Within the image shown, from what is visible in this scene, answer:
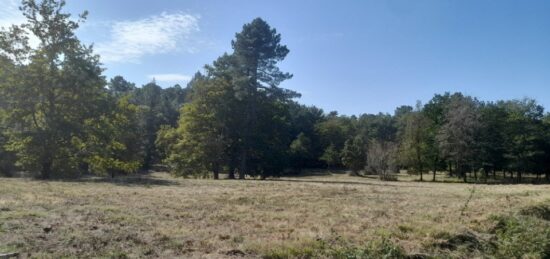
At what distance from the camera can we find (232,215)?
11.6 m

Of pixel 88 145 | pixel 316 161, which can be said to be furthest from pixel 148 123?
pixel 88 145

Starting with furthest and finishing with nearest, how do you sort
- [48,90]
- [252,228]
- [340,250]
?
[48,90] → [252,228] → [340,250]

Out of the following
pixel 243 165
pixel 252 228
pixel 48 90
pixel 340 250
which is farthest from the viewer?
pixel 243 165

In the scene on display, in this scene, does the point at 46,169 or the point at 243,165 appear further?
the point at 243,165

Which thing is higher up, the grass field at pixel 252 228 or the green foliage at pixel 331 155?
the green foliage at pixel 331 155

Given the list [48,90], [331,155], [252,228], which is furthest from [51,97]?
[331,155]

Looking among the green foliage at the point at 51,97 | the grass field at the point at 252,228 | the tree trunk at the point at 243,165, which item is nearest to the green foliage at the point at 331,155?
the tree trunk at the point at 243,165

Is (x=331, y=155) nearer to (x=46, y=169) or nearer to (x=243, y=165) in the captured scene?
(x=243, y=165)

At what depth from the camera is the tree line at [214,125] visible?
1000 inches

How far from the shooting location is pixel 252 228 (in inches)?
393

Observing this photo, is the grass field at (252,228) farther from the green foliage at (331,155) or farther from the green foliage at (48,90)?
the green foliage at (331,155)

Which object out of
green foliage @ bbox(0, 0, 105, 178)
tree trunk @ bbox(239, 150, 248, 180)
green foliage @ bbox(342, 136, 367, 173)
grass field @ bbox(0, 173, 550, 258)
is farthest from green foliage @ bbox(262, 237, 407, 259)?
green foliage @ bbox(342, 136, 367, 173)

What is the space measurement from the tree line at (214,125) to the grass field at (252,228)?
12201mm

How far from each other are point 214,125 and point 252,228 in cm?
2901
